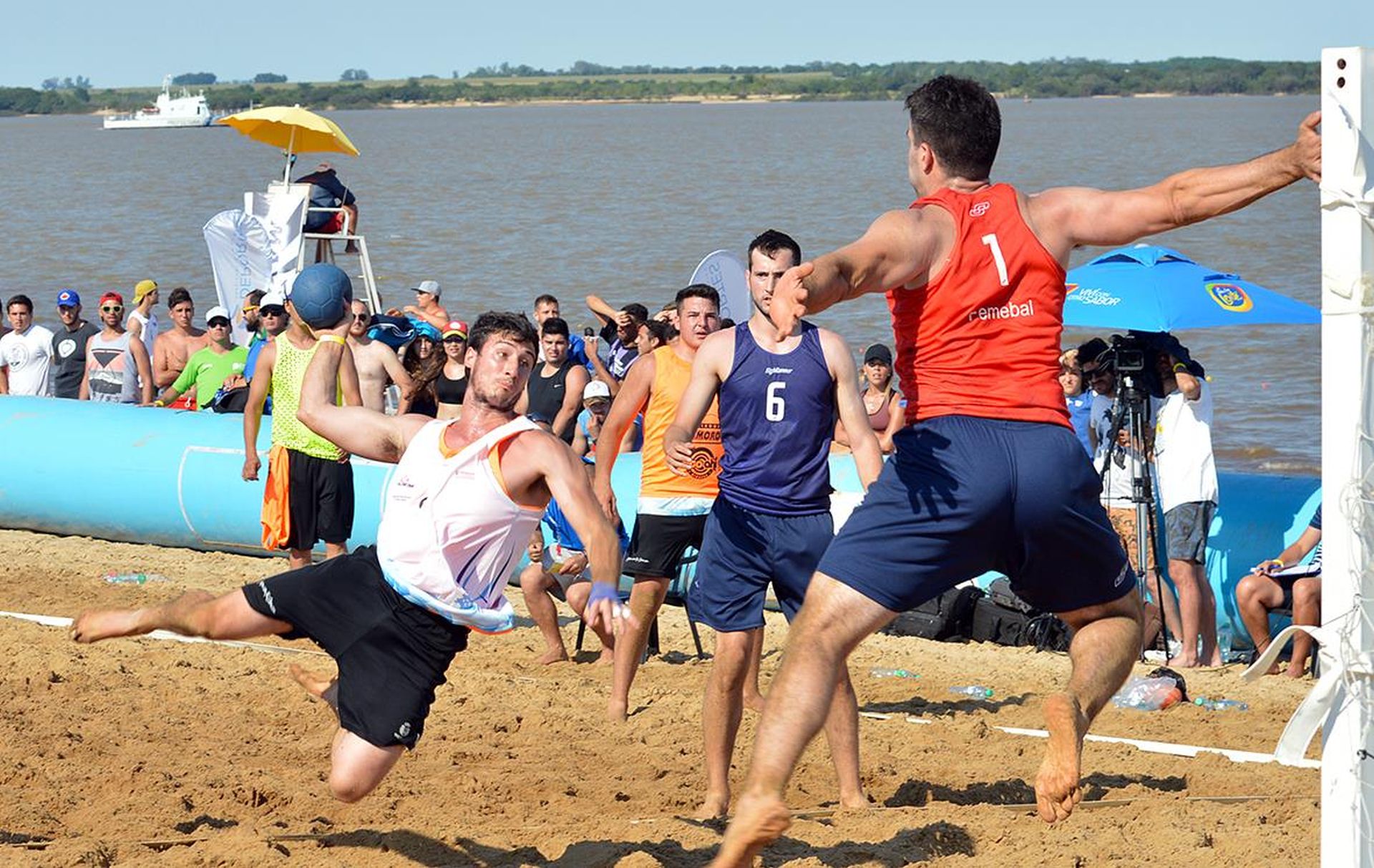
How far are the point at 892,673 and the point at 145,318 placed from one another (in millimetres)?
8856

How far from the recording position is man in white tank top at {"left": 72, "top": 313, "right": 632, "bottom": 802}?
207 inches

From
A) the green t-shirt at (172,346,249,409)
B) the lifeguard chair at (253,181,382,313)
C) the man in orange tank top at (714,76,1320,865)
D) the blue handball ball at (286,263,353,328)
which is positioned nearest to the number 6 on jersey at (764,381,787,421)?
the man in orange tank top at (714,76,1320,865)

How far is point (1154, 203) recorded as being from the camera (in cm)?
450

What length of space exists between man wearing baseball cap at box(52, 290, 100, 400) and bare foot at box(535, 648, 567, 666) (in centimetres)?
730

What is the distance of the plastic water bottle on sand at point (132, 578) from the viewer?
440 inches

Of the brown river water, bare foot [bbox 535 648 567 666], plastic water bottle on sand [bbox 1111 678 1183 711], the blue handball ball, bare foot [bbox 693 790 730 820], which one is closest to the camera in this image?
bare foot [bbox 693 790 730 820]

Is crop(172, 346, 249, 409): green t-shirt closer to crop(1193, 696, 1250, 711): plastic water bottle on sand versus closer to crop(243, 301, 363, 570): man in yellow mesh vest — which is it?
crop(243, 301, 363, 570): man in yellow mesh vest

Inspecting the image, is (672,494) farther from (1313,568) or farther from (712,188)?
(712,188)

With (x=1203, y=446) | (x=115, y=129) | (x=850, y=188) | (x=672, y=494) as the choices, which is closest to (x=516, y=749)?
(x=672, y=494)

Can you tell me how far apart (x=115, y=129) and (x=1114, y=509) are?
570 ft

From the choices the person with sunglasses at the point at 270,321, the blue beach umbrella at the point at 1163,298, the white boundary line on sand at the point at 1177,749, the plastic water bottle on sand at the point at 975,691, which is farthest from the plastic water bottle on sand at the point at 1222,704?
the person with sunglasses at the point at 270,321

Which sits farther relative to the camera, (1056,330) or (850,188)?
(850,188)

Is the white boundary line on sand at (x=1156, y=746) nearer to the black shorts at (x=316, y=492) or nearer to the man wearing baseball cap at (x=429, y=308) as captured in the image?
the black shorts at (x=316, y=492)

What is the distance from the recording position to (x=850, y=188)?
180 feet
